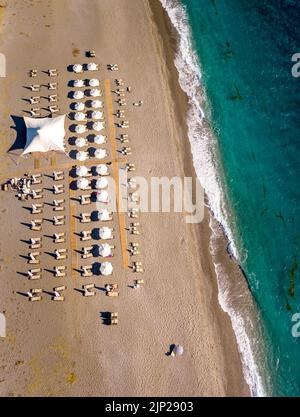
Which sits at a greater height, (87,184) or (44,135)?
(44,135)

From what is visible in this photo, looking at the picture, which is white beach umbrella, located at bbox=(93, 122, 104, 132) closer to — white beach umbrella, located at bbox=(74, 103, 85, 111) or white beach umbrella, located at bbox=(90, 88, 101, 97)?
white beach umbrella, located at bbox=(74, 103, 85, 111)

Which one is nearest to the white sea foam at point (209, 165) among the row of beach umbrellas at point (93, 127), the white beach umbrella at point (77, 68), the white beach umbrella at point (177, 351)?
the white beach umbrella at point (177, 351)

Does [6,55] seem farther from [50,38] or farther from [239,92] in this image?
[239,92]

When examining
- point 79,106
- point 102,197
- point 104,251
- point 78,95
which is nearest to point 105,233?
point 104,251

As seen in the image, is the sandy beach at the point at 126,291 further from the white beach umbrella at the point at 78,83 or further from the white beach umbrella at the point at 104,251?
the white beach umbrella at the point at 78,83

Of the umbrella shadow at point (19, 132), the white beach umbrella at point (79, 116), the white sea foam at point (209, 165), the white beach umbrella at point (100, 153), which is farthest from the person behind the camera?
the white beach umbrella at point (79, 116)

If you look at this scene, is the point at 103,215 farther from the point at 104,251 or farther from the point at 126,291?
the point at 126,291
